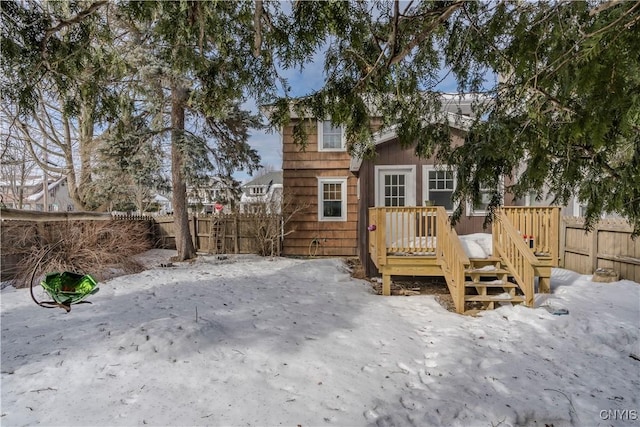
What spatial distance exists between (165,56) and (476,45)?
259 cm

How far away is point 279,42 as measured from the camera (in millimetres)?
2326

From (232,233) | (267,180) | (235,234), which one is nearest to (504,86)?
(235,234)

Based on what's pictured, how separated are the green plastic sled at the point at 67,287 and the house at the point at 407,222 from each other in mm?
1936

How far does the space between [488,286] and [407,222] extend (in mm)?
2207

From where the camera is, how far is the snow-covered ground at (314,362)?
8.28ft

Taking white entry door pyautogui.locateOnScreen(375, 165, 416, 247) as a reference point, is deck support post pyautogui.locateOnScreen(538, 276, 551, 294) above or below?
below

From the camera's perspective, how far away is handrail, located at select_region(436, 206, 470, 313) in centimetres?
485

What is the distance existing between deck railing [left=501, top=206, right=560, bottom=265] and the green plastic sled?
6142 mm

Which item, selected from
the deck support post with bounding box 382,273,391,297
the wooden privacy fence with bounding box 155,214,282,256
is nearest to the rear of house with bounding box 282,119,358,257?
the wooden privacy fence with bounding box 155,214,282,256

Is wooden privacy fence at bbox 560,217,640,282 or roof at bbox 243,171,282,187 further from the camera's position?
roof at bbox 243,171,282,187

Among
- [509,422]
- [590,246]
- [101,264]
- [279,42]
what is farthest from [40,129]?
[590,246]

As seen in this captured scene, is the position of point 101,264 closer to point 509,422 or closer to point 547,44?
point 509,422

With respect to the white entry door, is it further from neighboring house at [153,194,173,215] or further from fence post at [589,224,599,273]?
neighboring house at [153,194,173,215]

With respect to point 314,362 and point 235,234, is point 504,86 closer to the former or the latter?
point 314,362
